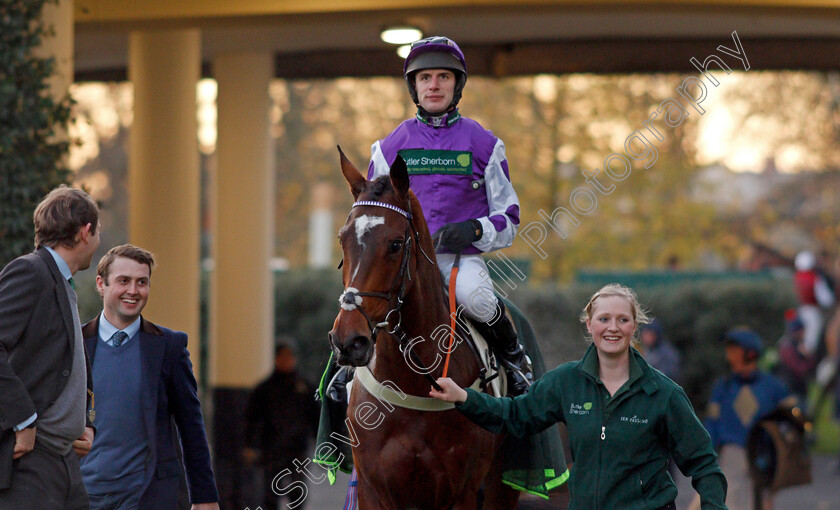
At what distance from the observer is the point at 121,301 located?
12.6 ft

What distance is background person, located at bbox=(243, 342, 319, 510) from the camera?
27.0 ft

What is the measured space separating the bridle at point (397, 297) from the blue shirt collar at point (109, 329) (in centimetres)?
84

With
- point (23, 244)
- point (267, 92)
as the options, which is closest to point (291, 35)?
point (267, 92)

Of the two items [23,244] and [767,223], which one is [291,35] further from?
[767,223]

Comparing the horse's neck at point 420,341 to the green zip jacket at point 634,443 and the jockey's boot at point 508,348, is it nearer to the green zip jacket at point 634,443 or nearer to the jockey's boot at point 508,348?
the jockey's boot at point 508,348

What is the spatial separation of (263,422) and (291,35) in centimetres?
361

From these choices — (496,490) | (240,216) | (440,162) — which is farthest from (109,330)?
(240,216)

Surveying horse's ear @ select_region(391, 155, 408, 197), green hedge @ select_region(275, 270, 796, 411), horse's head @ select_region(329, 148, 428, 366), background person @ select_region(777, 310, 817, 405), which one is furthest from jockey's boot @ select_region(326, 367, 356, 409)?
background person @ select_region(777, 310, 817, 405)

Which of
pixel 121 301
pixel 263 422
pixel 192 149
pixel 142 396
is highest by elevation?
pixel 192 149

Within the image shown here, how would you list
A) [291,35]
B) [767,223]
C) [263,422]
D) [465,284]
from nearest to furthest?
[465,284] → [263,422] → [291,35] → [767,223]

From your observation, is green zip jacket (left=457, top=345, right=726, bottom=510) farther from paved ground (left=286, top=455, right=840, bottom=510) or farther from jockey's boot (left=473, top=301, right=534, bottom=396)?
paved ground (left=286, top=455, right=840, bottom=510)

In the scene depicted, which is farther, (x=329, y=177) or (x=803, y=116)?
(x=329, y=177)

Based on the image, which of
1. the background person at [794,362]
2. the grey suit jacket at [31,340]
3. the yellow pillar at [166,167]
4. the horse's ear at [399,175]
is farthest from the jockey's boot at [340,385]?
the background person at [794,362]

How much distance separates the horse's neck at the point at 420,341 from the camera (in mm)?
4055
